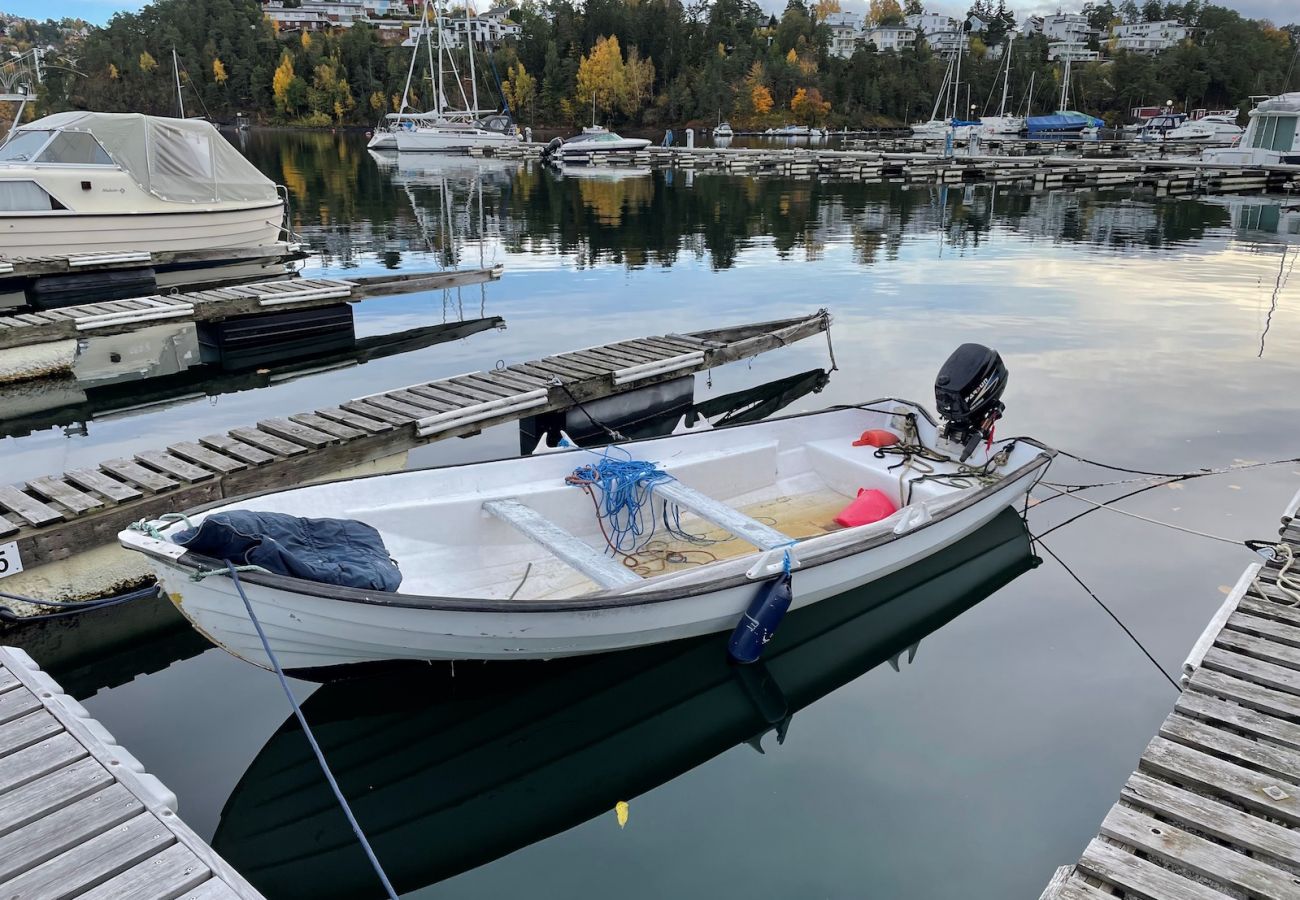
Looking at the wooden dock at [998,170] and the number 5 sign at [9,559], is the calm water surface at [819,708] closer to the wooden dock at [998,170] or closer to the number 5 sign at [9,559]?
the number 5 sign at [9,559]

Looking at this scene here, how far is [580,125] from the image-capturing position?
10744 centimetres

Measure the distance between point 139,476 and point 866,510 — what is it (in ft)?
21.2

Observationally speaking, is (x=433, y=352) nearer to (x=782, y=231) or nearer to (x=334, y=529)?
(x=334, y=529)

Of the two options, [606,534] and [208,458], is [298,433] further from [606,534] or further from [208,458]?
[606,534]

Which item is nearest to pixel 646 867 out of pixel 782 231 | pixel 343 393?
pixel 343 393

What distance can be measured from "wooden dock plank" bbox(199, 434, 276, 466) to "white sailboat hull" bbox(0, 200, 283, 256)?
1270 centimetres

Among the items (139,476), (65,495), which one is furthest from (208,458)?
(65,495)

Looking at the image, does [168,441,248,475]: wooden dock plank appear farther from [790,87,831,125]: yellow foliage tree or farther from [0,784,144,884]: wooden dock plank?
[790,87,831,125]: yellow foliage tree

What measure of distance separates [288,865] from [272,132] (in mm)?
113446

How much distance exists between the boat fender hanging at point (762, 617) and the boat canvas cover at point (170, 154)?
59.5 ft

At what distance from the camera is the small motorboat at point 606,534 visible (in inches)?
214

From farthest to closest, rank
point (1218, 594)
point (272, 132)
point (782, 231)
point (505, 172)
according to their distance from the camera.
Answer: point (272, 132)
point (505, 172)
point (782, 231)
point (1218, 594)

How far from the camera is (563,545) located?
6508 millimetres

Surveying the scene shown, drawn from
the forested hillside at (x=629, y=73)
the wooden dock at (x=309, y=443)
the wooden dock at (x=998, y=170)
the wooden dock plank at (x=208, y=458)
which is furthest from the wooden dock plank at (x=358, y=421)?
the forested hillside at (x=629, y=73)
